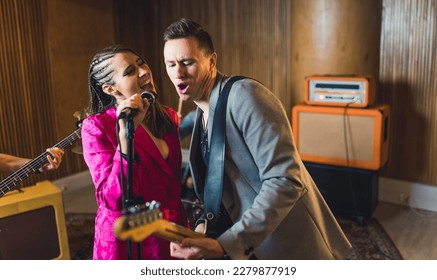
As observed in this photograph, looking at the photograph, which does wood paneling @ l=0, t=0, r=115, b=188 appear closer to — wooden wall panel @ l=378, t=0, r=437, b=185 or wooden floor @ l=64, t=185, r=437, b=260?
wooden floor @ l=64, t=185, r=437, b=260

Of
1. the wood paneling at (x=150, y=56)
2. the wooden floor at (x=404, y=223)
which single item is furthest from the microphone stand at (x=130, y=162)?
the wood paneling at (x=150, y=56)

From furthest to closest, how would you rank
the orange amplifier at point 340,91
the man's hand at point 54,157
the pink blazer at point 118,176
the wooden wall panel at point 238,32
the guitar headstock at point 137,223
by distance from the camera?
1. the wooden wall panel at point 238,32
2. the orange amplifier at point 340,91
3. the man's hand at point 54,157
4. the pink blazer at point 118,176
5. the guitar headstock at point 137,223

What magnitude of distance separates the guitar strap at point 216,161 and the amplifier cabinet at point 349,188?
1948mm

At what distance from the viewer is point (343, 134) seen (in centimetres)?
290

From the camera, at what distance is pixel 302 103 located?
3.11 meters

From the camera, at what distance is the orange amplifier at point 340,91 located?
110 inches

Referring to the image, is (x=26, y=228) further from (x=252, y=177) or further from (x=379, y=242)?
(x=379, y=242)

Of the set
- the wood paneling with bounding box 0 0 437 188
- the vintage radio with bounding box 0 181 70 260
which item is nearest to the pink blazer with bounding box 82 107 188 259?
the vintage radio with bounding box 0 181 70 260

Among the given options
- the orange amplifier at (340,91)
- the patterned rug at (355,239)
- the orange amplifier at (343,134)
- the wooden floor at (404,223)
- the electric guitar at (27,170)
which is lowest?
the patterned rug at (355,239)

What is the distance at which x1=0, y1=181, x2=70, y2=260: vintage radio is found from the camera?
7.02 feet

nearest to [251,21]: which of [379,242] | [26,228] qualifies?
[379,242]

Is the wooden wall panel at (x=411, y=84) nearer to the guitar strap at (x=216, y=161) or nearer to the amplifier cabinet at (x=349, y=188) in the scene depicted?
the amplifier cabinet at (x=349, y=188)

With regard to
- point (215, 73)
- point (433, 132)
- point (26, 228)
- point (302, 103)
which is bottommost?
point (26, 228)
